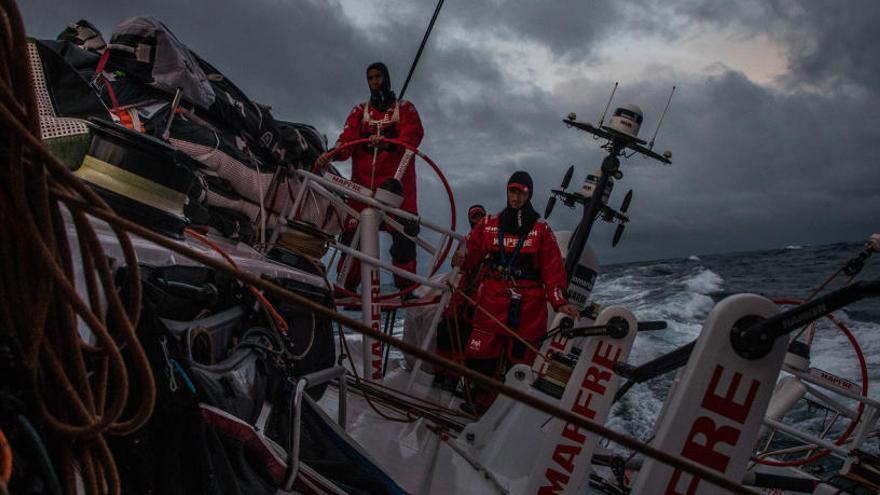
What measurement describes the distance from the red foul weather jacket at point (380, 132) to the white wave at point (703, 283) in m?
8.74

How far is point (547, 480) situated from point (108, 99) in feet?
9.67

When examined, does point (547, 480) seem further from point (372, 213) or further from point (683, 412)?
point (372, 213)

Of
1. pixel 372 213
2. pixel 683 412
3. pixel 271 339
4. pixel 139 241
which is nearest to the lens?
pixel 683 412

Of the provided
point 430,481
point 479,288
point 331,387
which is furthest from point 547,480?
point 479,288

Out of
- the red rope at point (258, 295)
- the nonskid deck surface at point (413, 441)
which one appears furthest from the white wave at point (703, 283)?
the red rope at point (258, 295)

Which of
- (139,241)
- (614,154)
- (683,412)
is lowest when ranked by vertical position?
(139,241)

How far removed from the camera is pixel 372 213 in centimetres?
396

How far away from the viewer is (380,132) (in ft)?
18.5

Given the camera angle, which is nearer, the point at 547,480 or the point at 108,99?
the point at 547,480

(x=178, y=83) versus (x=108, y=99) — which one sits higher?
(x=178, y=83)

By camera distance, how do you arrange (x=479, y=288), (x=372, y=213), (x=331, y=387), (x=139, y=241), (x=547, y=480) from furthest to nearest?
1. (x=479, y=288)
2. (x=372, y=213)
3. (x=331, y=387)
4. (x=547, y=480)
5. (x=139, y=241)

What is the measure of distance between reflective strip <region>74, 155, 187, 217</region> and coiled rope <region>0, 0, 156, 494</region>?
55 cm

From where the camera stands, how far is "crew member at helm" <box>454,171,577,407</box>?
4664mm

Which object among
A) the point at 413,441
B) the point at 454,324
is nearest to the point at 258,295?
the point at 413,441
